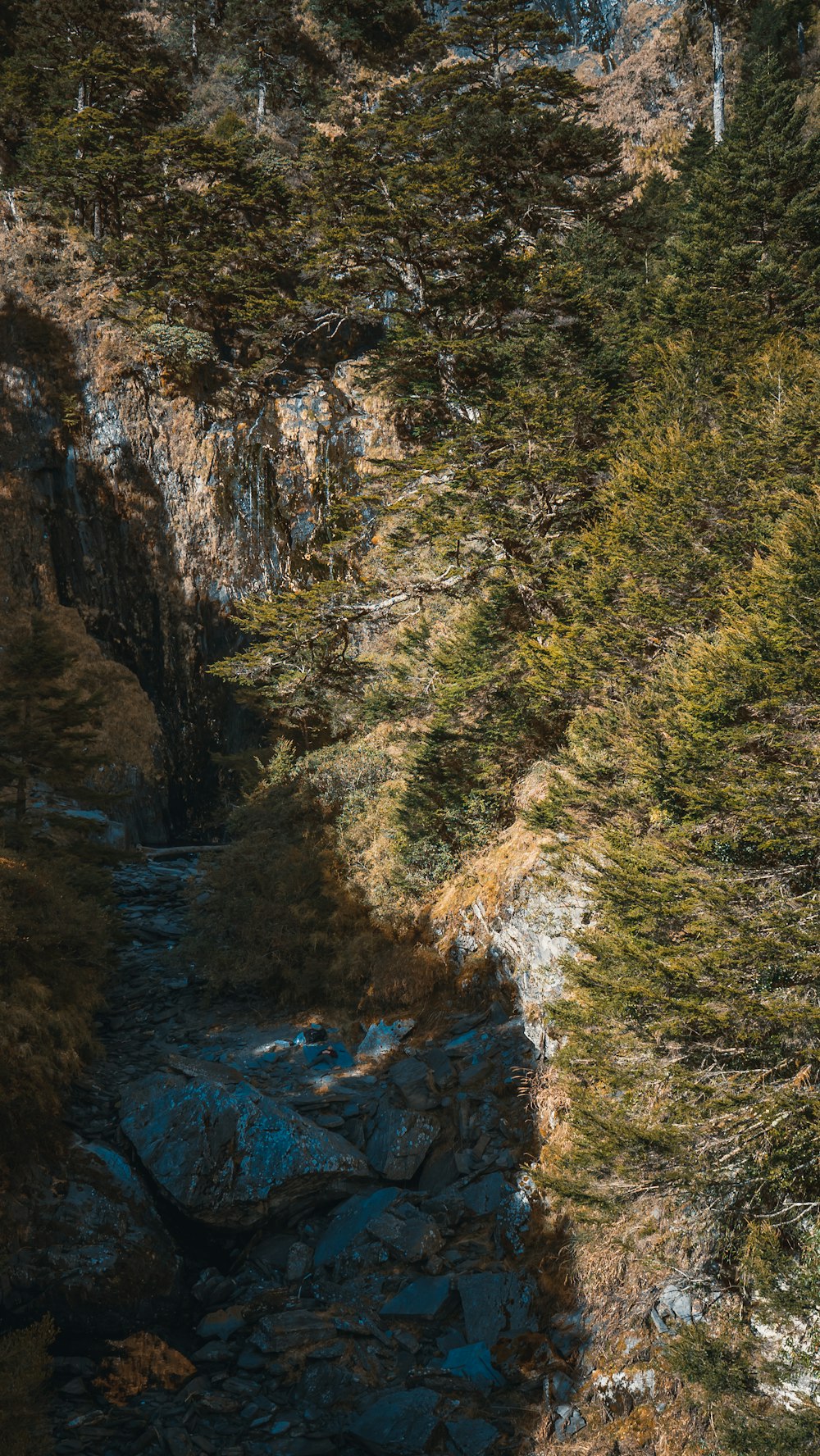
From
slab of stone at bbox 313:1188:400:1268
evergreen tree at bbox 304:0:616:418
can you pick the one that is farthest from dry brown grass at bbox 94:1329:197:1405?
evergreen tree at bbox 304:0:616:418

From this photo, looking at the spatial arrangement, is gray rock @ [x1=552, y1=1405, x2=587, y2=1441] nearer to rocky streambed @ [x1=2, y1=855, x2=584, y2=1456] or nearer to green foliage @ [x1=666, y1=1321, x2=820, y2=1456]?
rocky streambed @ [x1=2, y1=855, x2=584, y2=1456]

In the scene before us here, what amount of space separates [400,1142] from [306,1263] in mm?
1602

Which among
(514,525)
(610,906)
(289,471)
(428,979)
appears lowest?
(428,979)

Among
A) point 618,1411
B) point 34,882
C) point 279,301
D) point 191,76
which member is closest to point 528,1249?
point 618,1411

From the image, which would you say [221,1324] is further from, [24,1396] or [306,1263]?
[24,1396]

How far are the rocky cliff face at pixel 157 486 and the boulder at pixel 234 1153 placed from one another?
1400 centimetres

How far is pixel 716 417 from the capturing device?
421 inches

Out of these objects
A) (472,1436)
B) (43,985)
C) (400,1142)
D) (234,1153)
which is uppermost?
(43,985)

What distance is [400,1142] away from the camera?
33.2 feet

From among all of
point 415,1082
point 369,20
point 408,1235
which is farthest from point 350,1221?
point 369,20

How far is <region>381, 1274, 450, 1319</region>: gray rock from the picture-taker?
8.34 metres

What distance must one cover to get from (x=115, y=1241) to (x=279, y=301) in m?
18.0

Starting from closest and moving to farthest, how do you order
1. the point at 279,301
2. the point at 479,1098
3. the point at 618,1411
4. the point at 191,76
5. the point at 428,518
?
the point at 618,1411 < the point at 479,1098 < the point at 428,518 < the point at 279,301 < the point at 191,76

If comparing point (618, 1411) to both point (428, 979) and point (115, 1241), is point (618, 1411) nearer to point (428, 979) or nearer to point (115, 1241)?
point (115, 1241)
